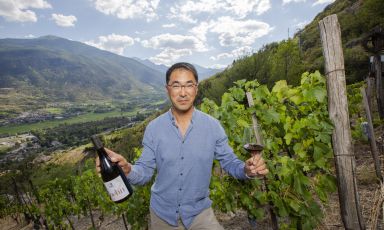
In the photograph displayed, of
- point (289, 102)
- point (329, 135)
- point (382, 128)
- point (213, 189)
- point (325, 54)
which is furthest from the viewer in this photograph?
point (382, 128)

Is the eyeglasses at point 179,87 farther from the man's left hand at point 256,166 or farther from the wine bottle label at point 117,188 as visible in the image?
the wine bottle label at point 117,188

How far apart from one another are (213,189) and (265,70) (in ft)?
91.0

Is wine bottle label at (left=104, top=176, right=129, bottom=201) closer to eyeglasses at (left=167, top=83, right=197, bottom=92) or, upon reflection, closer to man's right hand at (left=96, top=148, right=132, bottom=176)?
man's right hand at (left=96, top=148, right=132, bottom=176)

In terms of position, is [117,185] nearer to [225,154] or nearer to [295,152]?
[225,154]

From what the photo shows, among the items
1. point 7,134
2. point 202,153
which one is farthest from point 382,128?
point 7,134

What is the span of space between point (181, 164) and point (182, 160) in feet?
0.12

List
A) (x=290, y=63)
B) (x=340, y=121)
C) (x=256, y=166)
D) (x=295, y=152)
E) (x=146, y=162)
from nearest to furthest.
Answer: (x=256, y=166) → (x=146, y=162) → (x=340, y=121) → (x=295, y=152) → (x=290, y=63)

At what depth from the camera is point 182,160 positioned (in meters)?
2.49

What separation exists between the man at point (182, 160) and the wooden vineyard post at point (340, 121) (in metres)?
1.05

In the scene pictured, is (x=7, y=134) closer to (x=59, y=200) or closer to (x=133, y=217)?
(x=59, y=200)

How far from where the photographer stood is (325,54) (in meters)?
2.73

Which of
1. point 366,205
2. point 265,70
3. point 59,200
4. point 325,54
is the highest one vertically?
point 265,70

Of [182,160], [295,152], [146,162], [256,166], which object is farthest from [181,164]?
[295,152]

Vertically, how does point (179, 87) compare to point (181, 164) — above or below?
above
